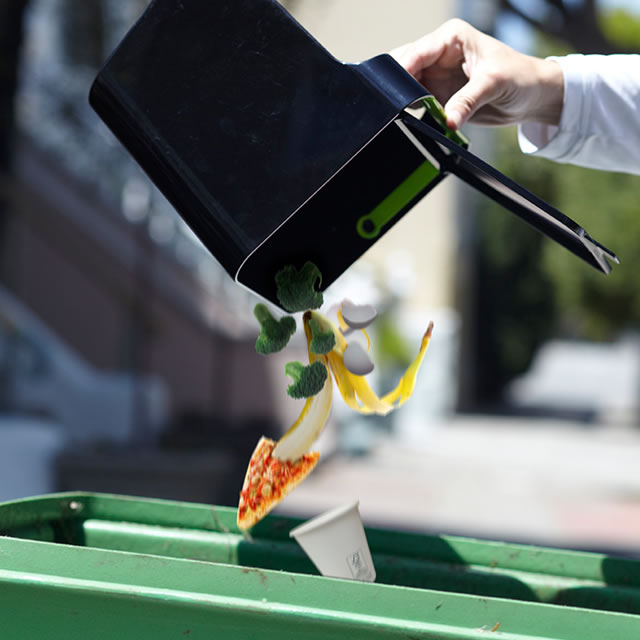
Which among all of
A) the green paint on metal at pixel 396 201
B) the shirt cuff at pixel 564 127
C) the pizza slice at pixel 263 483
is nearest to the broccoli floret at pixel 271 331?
the pizza slice at pixel 263 483

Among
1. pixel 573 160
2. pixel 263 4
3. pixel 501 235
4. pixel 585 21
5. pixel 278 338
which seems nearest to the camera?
pixel 263 4

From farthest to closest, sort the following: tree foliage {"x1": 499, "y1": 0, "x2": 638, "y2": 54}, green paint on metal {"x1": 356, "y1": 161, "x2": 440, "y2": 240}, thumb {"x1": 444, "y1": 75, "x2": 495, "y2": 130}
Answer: tree foliage {"x1": 499, "y1": 0, "x2": 638, "y2": 54}
green paint on metal {"x1": 356, "y1": 161, "x2": 440, "y2": 240}
thumb {"x1": 444, "y1": 75, "x2": 495, "y2": 130}

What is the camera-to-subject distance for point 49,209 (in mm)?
8406

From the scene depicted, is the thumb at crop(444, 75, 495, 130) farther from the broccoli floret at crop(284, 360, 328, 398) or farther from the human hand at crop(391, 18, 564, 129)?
the broccoli floret at crop(284, 360, 328, 398)

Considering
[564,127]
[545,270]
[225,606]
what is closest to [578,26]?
[564,127]

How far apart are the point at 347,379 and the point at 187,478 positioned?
4101 mm

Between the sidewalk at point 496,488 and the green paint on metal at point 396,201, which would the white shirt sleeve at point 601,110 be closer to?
the green paint on metal at point 396,201

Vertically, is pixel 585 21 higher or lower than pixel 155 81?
lower

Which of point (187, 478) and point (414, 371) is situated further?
point (187, 478)

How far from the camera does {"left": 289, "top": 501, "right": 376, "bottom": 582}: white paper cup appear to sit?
1.68 metres

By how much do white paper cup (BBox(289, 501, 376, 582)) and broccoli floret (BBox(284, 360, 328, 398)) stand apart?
9.2 inches

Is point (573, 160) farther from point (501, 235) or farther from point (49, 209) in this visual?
point (501, 235)

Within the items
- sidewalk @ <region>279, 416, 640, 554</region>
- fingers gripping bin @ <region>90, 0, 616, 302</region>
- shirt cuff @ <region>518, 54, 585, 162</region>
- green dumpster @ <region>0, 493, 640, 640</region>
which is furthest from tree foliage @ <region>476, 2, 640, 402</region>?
green dumpster @ <region>0, 493, 640, 640</region>

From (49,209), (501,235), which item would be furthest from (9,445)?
(501,235)
